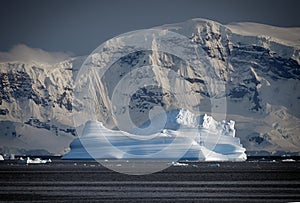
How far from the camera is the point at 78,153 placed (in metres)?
173

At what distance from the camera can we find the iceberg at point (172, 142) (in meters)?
156

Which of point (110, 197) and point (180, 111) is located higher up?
point (180, 111)

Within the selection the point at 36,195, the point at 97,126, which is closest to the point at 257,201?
the point at 36,195

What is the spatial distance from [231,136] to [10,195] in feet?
345

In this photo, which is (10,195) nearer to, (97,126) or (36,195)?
(36,195)

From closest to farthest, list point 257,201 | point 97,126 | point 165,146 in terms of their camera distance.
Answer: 1. point 257,201
2. point 165,146
3. point 97,126

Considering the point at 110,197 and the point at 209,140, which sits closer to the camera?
the point at 110,197

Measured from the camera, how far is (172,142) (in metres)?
156

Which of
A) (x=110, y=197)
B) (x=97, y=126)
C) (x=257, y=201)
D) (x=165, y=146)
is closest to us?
(x=257, y=201)

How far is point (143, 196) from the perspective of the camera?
216 feet

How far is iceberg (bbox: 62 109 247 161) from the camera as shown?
155750 millimetres

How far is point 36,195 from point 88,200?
267 inches

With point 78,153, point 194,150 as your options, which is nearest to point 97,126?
point 78,153

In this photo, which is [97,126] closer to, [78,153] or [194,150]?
[78,153]
